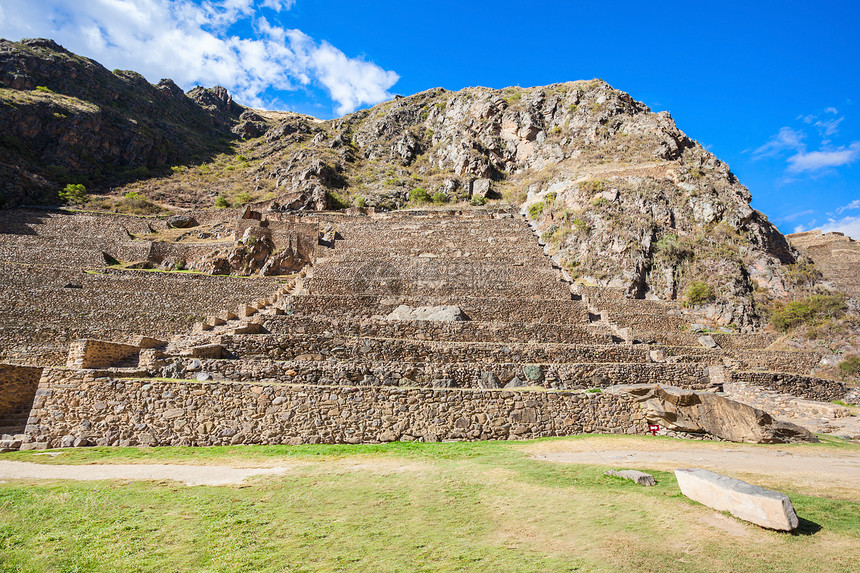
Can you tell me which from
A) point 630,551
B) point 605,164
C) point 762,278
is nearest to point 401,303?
point 630,551

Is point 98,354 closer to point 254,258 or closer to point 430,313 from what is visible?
point 430,313

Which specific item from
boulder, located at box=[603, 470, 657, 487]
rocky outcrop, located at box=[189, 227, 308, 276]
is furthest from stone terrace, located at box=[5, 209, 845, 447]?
rocky outcrop, located at box=[189, 227, 308, 276]

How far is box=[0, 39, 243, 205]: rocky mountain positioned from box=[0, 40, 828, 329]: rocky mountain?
24 cm

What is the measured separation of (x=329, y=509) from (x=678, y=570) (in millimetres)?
4234

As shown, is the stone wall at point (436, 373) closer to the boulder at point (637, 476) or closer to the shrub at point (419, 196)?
the boulder at point (637, 476)

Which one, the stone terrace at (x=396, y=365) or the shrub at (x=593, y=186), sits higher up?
the shrub at (x=593, y=186)

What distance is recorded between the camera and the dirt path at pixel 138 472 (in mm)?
7551

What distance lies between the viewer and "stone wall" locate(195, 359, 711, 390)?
13219 mm

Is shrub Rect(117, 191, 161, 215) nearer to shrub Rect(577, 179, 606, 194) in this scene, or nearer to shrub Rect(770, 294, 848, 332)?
shrub Rect(577, 179, 606, 194)

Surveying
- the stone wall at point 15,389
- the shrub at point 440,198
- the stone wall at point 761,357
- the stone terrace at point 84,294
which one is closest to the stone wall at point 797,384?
the stone wall at point 761,357

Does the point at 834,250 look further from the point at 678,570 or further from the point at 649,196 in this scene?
the point at 678,570

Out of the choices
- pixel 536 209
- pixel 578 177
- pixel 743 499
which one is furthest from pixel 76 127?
pixel 743 499

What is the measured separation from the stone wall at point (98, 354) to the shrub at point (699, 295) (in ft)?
113

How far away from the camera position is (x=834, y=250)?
153 ft
